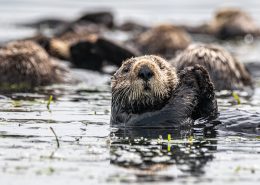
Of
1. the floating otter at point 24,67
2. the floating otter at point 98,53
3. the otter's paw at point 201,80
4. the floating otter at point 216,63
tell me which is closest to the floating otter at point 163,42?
the floating otter at point 98,53

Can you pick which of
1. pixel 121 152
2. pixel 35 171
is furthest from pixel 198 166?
pixel 35 171

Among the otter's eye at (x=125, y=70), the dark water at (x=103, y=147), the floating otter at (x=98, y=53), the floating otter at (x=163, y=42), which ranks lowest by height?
the dark water at (x=103, y=147)

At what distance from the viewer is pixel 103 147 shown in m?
6.77

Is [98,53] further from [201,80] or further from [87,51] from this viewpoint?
[201,80]

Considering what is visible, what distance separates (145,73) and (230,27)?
14.3 meters

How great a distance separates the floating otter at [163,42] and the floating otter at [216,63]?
3.87 meters

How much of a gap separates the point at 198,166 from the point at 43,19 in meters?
17.5

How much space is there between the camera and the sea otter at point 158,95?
24.4ft

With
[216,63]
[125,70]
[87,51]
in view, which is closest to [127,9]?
[87,51]

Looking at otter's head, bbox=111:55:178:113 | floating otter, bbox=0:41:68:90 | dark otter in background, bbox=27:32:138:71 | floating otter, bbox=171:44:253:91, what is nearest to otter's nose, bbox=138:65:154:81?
otter's head, bbox=111:55:178:113

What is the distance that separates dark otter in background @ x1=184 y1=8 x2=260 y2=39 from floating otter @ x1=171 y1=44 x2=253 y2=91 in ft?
31.4

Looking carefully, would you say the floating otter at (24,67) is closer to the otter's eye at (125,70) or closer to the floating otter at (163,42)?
the otter's eye at (125,70)

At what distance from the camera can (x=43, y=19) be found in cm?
2297

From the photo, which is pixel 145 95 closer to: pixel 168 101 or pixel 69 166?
pixel 168 101
